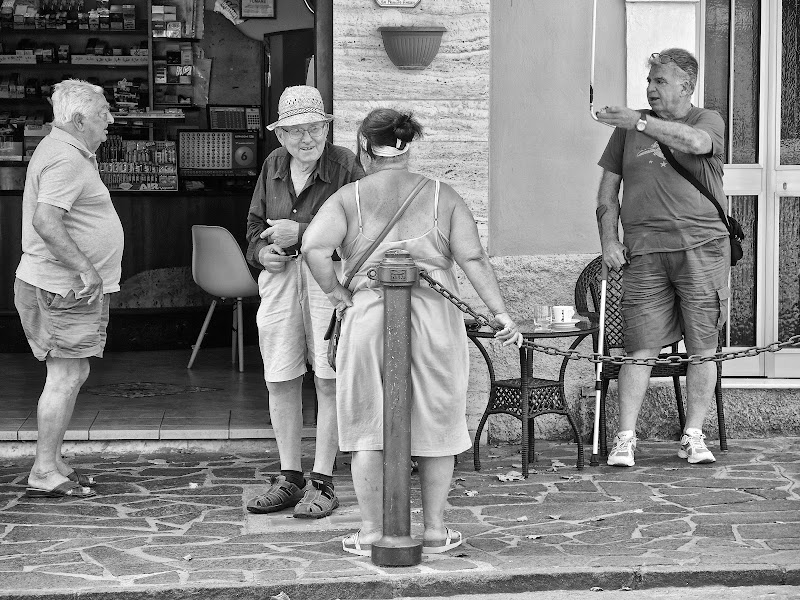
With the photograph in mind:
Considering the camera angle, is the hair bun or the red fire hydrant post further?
the hair bun

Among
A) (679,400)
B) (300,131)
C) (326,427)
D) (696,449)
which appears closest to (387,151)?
(300,131)

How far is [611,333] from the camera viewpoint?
23.6 ft

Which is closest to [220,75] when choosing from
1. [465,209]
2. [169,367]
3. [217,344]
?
[217,344]

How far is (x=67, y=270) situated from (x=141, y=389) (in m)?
2.87

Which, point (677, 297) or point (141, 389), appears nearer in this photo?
point (677, 297)

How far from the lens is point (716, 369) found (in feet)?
22.9

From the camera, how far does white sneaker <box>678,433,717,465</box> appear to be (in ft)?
22.2

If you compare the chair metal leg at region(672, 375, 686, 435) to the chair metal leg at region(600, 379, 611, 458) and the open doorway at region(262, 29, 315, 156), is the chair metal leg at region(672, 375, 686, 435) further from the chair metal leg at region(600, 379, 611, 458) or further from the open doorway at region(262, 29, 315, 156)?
the open doorway at region(262, 29, 315, 156)

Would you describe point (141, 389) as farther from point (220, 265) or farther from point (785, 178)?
point (785, 178)

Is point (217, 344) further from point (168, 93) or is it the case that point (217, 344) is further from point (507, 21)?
point (507, 21)

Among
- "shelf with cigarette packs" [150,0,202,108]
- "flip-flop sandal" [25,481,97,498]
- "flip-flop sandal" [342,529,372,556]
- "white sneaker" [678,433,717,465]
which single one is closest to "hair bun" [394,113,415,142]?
"flip-flop sandal" [342,529,372,556]

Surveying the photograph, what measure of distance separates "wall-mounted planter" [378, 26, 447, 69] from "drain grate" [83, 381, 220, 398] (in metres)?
2.90

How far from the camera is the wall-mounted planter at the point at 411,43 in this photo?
6992mm

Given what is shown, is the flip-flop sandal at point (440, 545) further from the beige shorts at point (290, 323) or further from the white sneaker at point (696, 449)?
the white sneaker at point (696, 449)
